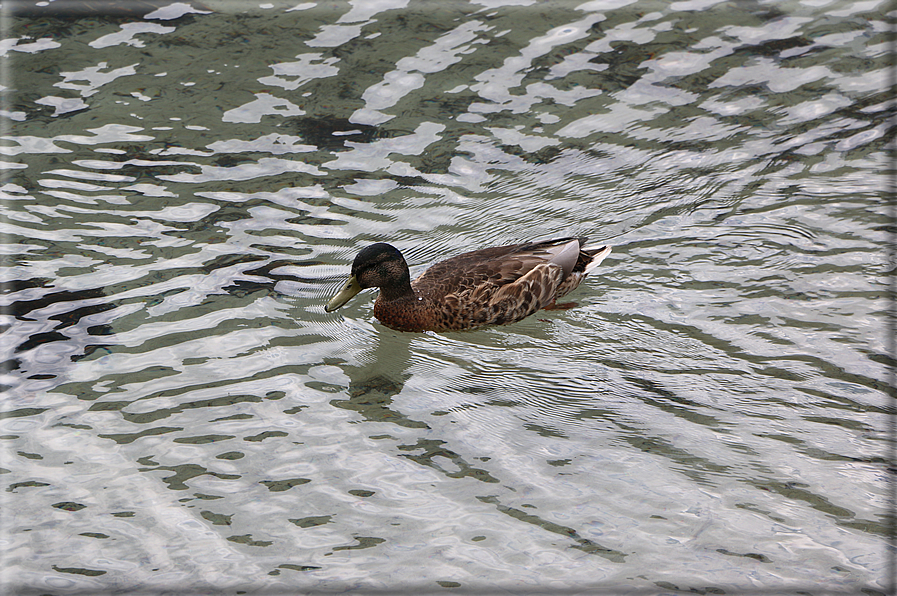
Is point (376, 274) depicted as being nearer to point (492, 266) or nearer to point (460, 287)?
point (460, 287)

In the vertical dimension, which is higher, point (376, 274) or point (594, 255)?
point (376, 274)

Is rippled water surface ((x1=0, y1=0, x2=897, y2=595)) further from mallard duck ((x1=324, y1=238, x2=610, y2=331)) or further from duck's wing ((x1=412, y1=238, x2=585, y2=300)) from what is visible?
duck's wing ((x1=412, y1=238, x2=585, y2=300))

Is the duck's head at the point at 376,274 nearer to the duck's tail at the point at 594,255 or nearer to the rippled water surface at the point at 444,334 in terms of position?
the rippled water surface at the point at 444,334

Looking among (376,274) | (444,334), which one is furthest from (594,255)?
(376,274)

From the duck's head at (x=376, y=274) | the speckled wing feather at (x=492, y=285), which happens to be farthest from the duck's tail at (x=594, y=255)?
the duck's head at (x=376, y=274)

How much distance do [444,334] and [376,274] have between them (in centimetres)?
77

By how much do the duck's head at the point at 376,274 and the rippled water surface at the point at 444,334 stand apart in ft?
1.08

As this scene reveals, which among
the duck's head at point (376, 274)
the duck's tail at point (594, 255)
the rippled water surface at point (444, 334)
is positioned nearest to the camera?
the rippled water surface at point (444, 334)

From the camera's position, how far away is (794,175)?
8297 mm

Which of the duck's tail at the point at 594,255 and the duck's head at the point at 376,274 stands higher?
the duck's head at the point at 376,274

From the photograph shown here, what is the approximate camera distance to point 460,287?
22.3ft

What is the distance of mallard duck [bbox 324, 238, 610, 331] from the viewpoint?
6746 mm

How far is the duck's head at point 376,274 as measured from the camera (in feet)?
21.9

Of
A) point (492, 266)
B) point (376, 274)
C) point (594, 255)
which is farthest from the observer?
point (594, 255)
